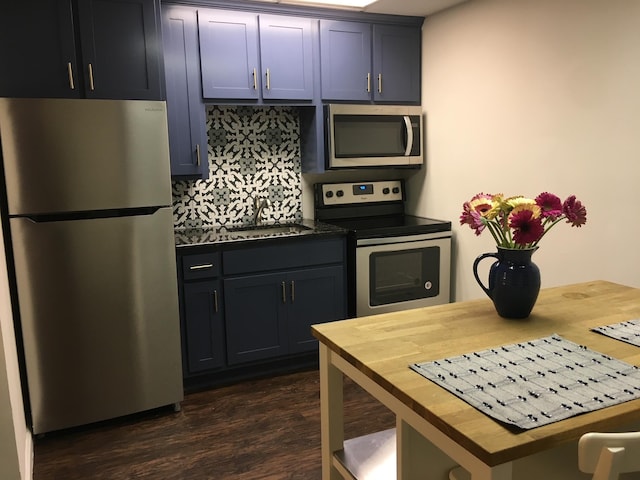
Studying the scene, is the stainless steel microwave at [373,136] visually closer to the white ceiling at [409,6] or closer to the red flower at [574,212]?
the white ceiling at [409,6]

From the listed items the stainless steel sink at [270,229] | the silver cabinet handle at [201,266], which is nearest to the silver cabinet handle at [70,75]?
the silver cabinet handle at [201,266]

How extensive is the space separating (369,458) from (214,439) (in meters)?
1.30

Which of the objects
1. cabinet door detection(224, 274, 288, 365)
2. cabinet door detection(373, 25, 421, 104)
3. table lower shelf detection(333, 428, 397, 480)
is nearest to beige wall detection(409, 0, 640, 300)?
cabinet door detection(373, 25, 421, 104)

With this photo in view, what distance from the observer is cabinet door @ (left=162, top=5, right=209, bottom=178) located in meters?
3.10

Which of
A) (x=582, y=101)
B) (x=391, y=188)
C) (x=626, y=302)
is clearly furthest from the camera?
(x=391, y=188)

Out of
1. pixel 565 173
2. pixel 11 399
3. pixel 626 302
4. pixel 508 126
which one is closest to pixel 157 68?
pixel 11 399

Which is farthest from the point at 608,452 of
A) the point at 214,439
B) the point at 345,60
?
the point at 345,60

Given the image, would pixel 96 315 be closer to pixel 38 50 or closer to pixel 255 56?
pixel 38 50

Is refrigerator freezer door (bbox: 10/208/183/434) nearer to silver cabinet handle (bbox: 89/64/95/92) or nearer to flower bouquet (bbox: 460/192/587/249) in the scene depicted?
silver cabinet handle (bbox: 89/64/95/92)

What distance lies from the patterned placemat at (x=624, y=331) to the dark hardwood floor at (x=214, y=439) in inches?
54.4

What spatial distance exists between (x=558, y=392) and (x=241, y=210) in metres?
2.81

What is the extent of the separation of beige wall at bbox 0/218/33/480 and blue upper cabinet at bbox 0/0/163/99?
2.84 ft

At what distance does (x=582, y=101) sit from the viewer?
2.71 meters

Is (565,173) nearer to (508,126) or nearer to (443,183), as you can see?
(508,126)
